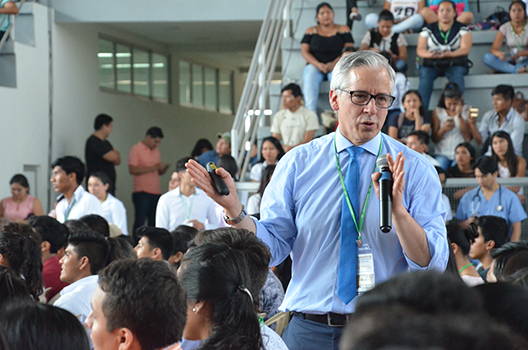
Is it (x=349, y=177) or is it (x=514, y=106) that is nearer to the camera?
(x=349, y=177)

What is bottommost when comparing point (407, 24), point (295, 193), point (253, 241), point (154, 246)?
point (154, 246)

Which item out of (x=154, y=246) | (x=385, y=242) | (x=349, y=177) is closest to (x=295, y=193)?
(x=349, y=177)

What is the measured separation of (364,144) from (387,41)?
20.7 feet

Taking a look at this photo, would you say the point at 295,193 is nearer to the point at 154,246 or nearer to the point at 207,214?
the point at 154,246

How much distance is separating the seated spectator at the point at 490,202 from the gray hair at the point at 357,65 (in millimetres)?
3390

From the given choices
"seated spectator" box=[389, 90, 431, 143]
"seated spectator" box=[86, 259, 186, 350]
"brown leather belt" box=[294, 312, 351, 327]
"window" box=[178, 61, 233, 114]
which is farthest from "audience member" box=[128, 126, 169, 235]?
"seated spectator" box=[86, 259, 186, 350]

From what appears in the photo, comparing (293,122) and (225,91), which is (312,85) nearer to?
(293,122)

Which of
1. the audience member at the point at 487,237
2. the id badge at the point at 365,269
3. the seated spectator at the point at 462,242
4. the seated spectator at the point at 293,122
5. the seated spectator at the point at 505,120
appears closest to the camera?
the id badge at the point at 365,269

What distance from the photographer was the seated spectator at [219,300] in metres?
2.04

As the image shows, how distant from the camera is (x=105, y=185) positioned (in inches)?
267

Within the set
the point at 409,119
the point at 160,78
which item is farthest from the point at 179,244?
the point at 160,78

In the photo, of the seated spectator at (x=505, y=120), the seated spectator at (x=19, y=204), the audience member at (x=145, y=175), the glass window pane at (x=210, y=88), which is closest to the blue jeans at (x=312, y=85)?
the seated spectator at (x=505, y=120)

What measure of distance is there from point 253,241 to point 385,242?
1.42 feet

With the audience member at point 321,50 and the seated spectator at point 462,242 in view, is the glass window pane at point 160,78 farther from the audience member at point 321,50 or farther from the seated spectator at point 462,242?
the seated spectator at point 462,242
